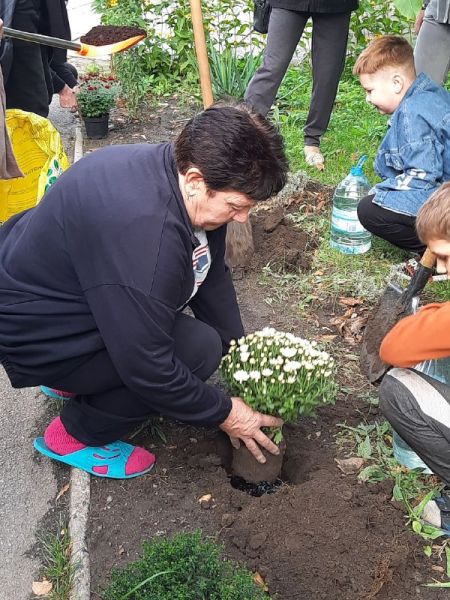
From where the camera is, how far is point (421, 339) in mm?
2170

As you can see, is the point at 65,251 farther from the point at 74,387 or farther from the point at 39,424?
the point at 39,424

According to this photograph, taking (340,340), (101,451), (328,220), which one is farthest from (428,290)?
(101,451)

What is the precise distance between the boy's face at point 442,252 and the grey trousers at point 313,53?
278 centimetres

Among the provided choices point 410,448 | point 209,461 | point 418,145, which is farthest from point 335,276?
point 209,461

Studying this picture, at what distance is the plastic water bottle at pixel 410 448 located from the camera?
2.54 m

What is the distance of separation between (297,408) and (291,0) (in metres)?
3.29

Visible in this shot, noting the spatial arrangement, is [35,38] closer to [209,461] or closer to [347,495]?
[209,461]

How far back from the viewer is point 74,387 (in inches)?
98.8

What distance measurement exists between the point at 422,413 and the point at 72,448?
1.38 m

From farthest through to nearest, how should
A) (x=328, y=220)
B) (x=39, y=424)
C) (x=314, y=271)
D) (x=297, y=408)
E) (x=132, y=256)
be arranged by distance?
(x=328, y=220), (x=314, y=271), (x=39, y=424), (x=297, y=408), (x=132, y=256)

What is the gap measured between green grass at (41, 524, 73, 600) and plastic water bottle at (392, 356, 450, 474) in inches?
50.5

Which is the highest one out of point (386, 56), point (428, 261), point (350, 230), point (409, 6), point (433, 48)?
point (409, 6)

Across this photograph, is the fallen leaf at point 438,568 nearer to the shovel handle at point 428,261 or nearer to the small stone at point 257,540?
the small stone at point 257,540

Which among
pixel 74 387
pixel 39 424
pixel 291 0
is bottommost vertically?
pixel 39 424
